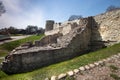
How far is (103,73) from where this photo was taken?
940 cm

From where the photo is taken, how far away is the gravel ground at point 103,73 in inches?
357

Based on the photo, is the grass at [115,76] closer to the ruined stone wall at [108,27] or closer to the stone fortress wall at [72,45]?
the stone fortress wall at [72,45]

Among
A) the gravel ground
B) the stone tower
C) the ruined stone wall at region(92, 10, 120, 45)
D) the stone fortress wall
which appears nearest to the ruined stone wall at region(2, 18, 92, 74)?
the stone fortress wall

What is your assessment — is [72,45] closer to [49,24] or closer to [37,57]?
[37,57]

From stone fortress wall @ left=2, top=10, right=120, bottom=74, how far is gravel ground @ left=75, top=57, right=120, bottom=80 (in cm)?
453

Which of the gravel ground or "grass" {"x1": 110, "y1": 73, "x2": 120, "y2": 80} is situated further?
the gravel ground

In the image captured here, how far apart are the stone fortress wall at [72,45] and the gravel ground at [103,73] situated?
4533 mm

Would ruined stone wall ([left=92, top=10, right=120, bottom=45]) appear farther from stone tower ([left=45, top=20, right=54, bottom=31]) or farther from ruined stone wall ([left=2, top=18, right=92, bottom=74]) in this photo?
stone tower ([left=45, top=20, right=54, bottom=31])

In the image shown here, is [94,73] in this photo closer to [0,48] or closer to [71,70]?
[71,70]

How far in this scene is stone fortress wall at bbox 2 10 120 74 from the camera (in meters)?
13.2

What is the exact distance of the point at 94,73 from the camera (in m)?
9.47

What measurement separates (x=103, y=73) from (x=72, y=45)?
19.1 ft

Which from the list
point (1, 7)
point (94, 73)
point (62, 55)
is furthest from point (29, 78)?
point (1, 7)

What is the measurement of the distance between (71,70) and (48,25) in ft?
102
